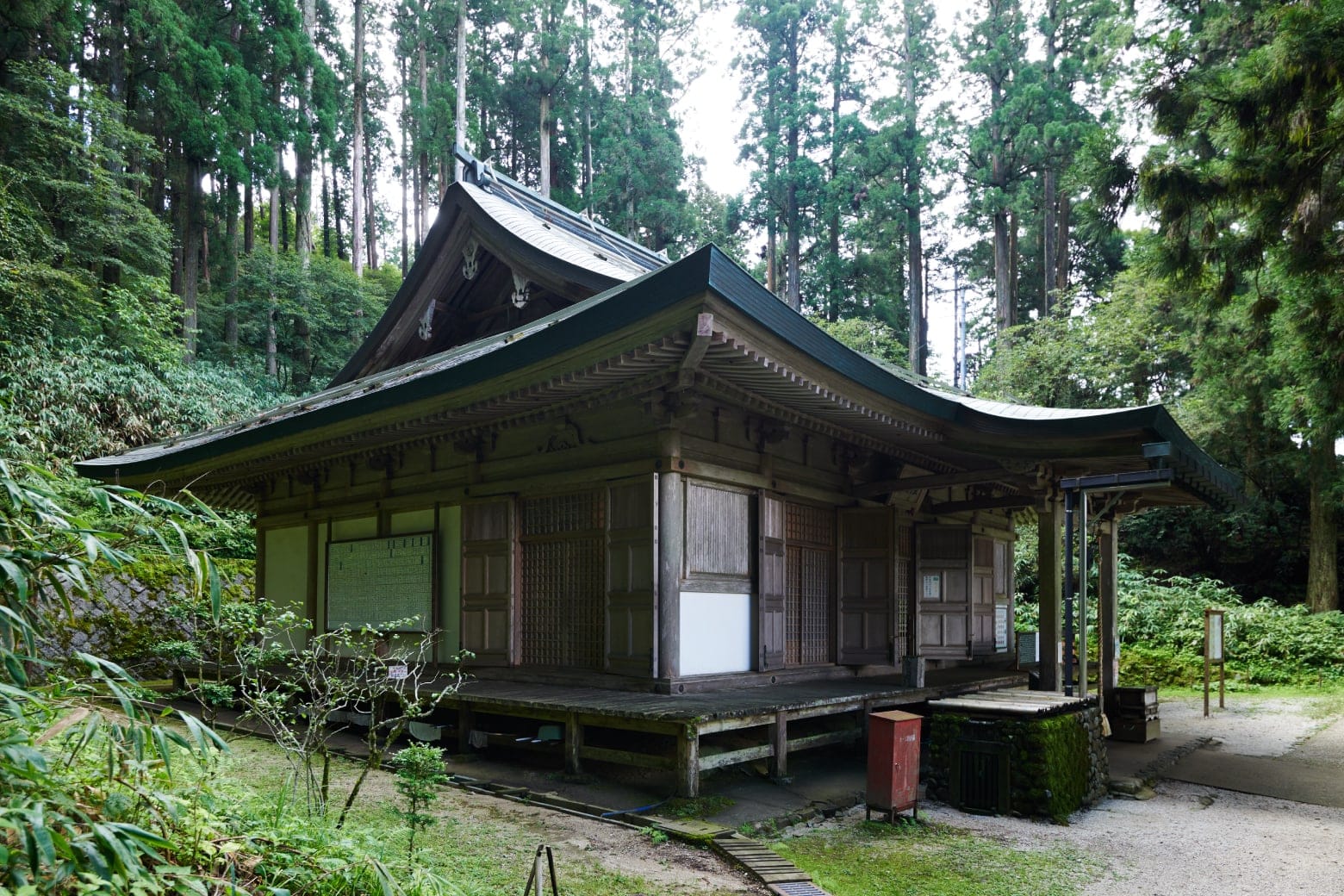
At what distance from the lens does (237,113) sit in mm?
23344

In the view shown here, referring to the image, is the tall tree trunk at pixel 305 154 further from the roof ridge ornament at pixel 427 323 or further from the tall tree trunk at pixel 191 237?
the roof ridge ornament at pixel 427 323

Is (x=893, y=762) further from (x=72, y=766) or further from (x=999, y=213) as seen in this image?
(x=999, y=213)

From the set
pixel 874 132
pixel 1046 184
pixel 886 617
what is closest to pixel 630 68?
pixel 874 132

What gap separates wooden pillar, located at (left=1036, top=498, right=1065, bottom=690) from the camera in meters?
8.85

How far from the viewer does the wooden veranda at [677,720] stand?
6.56 meters

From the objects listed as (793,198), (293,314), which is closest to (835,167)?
(793,198)

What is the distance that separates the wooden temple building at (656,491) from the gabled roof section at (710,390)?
0.10 ft

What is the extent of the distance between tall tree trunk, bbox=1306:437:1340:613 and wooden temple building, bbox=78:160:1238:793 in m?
9.17

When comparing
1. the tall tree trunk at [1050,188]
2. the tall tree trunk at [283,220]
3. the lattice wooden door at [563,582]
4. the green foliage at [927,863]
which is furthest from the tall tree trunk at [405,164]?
the green foliage at [927,863]

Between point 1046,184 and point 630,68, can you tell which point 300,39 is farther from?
point 1046,184

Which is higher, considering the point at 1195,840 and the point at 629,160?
the point at 629,160

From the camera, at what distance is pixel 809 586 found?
9773 mm

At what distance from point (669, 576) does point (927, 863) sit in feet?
10.2

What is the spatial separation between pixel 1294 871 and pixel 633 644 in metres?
4.93
